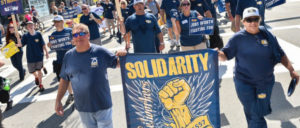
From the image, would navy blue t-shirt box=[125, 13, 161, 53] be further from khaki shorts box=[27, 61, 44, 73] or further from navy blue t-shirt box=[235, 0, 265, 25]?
khaki shorts box=[27, 61, 44, 73]

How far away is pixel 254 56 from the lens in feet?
12.6

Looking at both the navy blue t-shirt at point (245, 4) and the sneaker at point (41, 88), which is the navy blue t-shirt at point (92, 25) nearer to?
the sneaker at point (41, 88)

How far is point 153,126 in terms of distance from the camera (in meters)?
3.92

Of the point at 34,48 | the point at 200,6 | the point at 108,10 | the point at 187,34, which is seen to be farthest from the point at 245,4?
the point at 108,10

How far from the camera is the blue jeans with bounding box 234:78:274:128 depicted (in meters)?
3.97

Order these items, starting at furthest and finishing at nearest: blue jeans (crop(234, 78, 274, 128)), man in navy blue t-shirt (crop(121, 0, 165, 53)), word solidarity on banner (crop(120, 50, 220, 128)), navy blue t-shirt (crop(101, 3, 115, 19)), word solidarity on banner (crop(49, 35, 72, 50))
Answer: navy blue t-shirt (crop(101, 3, 115, 19)) < word solidarity on banner (crop(49, 35, 72, 50)) < man in navy blue t-shirt (crop(121, 0, 165, 53)) < blue jeans (crop(234, 78, 274, 128)) < word solidarity on banner (crop(120, 50, 220, 128))

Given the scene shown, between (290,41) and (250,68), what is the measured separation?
6565 mm

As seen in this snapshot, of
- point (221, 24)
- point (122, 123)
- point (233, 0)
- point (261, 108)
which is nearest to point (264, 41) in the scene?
point (261, 108)

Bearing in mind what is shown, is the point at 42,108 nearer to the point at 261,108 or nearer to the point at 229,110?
the point at 229,110

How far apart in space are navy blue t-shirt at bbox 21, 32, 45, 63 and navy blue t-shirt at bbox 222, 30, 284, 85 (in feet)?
17.8

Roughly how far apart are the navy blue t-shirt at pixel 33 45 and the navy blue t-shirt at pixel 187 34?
3718 mm

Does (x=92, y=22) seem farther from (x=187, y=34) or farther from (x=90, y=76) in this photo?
(x=90, y=76)

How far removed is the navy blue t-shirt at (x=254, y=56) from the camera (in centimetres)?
383

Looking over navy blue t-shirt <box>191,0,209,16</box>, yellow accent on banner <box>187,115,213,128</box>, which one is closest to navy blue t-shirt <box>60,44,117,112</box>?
yellow accent on banner <box>187,115,213,128</box>
